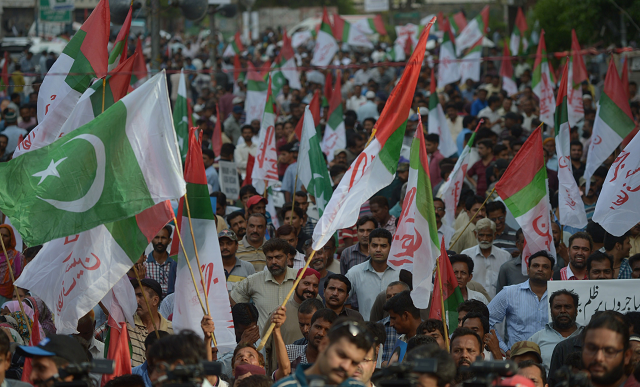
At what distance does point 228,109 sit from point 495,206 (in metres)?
11.5

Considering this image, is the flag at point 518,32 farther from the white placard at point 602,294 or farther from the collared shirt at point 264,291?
the white placard at point 602,294

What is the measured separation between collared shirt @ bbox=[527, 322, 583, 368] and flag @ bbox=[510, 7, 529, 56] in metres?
17.8

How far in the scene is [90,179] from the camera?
5969 mm

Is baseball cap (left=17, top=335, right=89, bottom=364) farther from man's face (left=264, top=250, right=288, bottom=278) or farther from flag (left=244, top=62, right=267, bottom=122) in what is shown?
flag (left=244, top=62, right=267, bottom=122)

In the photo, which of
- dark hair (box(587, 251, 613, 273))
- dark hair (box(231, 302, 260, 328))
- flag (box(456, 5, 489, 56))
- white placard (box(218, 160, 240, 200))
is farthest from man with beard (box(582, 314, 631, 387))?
flag (box(456, 5, 489, 56))

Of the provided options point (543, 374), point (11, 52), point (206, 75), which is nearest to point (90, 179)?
point (543, 374)

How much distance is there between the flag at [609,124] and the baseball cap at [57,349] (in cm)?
749

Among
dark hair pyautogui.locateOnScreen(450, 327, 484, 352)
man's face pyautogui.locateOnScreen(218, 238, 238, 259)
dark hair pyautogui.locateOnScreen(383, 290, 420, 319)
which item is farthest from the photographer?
man's face pyautogui.locateOnScreen(218, 238, 238, 259)

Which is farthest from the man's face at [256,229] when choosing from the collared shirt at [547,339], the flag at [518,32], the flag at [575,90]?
the flag at [518,32]

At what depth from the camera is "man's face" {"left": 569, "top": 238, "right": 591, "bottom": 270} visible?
791 cm

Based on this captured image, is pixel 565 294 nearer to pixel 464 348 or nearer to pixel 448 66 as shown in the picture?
pixel 464 348

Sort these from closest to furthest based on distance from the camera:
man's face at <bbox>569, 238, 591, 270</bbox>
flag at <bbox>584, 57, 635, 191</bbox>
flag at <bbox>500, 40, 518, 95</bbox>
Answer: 1. man's face at <bbox>569, 238, 591, 270</bbox>
2. flag at <bbox>584, 57, 635, 191</bbox>
3. flag at <bbox>500, 40, 518, 95</bbox>

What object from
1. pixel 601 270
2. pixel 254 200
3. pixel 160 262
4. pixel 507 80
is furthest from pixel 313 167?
pixel 507 80

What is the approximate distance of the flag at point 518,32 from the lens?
79.6 feet
